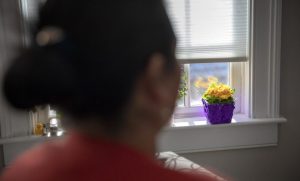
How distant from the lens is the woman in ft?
1.51

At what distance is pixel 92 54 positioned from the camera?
46cm

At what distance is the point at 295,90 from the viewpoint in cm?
209

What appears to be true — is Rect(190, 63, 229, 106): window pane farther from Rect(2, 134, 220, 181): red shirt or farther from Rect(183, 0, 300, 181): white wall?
Rect(2, 134, 220, 181): red shirt

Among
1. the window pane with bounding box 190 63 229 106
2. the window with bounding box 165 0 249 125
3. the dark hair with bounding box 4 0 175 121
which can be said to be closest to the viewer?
the dark hair with bounding box 4 0 175 121

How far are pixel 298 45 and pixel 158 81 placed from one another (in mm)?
1738

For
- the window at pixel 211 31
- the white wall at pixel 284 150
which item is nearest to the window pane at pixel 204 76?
the window at pixel 211 31

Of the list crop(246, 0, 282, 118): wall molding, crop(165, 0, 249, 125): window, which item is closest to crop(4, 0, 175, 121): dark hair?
crop(165, 0, 249, 125): window

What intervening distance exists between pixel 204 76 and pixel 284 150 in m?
0.61

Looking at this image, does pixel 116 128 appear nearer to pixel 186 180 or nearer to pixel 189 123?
pixel 186 180

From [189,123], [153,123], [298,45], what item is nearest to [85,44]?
[153,123]

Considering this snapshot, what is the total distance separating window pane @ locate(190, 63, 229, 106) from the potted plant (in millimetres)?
92

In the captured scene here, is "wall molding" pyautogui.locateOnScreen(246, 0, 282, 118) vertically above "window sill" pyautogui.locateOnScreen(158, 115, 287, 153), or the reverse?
"wall molding" pyautogui.locateOnScreen(246, 0, 282, 118)

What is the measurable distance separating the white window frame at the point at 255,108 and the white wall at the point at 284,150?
53mm

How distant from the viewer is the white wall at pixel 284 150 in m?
2.02
